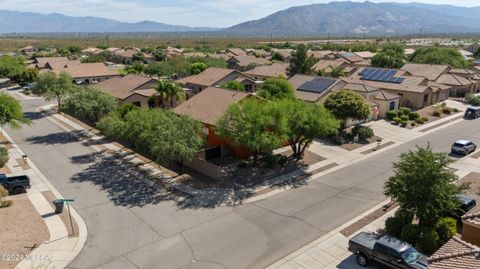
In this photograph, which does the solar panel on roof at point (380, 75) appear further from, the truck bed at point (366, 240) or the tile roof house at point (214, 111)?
the truck bed at point (366, 240)

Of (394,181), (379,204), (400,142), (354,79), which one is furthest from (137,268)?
(354,79)

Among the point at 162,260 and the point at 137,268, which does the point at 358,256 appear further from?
the point at 137,268

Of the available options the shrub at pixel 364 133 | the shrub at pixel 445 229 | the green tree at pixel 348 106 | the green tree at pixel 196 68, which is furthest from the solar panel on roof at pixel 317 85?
the shrub at pixel 445 229

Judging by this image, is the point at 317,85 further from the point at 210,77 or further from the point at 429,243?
the point at 429,243

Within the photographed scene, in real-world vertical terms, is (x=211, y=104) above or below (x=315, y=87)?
below

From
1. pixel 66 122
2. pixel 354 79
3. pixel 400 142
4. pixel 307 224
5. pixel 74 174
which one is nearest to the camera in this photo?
pixel 307 224

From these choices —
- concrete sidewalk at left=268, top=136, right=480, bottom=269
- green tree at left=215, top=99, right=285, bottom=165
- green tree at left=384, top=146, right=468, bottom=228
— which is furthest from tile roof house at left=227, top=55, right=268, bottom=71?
green tree at left=384, top=146, right=468, bottom=228

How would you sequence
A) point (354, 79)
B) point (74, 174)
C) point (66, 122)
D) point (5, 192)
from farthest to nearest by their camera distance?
point (354, 79), point (66, 122), point (74, 174), point (5, 192)

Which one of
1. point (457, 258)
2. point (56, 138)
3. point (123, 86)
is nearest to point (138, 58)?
point (123, 86)
